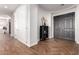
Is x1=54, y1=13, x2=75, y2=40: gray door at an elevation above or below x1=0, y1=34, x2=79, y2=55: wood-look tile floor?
above

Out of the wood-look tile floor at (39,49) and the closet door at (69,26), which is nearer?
the wood-look tile floor at (39,49)

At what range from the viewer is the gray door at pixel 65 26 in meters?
2.94

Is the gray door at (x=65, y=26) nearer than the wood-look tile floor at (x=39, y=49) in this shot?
No

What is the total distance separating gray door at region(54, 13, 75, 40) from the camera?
2939 millimetres

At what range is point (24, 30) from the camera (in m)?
2.01

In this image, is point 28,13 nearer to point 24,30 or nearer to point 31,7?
point 31,7

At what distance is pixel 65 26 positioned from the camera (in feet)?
11.1

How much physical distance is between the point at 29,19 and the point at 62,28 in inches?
82.3

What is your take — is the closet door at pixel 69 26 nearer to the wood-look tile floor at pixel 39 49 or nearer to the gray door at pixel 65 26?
the gray door at pixel 65 26

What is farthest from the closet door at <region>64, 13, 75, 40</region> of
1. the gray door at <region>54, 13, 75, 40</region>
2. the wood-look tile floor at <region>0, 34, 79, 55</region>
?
the wood-look tile floor at <region>0, 34, 79, 55</region>

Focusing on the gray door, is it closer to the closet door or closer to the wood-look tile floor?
the closet door

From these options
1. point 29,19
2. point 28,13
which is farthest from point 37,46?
point 28,13

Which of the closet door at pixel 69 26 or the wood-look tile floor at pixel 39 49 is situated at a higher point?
the closet door at pixel 69 26

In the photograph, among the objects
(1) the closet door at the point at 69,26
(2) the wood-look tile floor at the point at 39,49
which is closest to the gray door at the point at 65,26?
(1) the closet door at the point at 69,26
